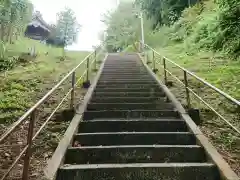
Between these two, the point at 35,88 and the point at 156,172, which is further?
the point at 35,88

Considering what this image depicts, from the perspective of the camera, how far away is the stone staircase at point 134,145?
410 cm

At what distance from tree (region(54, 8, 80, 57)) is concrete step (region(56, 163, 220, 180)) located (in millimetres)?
31203

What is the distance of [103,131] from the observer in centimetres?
571

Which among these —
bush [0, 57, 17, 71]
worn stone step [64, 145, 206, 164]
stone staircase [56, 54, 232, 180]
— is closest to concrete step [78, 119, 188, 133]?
stone staircase [56, 54, 232, 180]

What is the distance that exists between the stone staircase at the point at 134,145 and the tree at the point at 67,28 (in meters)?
27.1

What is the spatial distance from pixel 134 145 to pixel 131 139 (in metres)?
0.29

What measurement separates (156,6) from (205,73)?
41.9 ft

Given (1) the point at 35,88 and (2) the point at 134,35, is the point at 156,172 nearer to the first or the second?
(1) the point at 35,88

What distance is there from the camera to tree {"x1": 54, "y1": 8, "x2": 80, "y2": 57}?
111 feet

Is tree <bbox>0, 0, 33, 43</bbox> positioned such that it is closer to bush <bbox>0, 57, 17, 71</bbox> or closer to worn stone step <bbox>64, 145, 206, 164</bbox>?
bush <bbox>0, 57, 17, 71</bbox>

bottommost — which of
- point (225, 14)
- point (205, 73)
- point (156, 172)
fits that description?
point (156, 172)

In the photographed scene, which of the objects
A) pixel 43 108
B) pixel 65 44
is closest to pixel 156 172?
pixel 43 108

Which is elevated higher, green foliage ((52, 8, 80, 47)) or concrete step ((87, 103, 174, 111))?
green foliage ((52, 8, 80, 47))

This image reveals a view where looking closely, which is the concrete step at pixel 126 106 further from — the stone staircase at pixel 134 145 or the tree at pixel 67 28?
the tree at pixel 67 28
